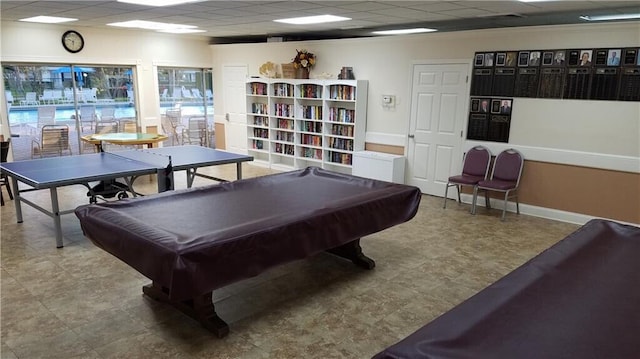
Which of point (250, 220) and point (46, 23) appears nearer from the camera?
point (250, 220)

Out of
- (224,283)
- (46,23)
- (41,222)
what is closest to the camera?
(224,283)

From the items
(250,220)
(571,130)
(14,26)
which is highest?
(14,26)

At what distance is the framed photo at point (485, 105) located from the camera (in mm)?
6211

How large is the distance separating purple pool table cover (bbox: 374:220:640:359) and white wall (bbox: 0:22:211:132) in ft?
26.3

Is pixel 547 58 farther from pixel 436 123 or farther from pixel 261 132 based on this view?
pixel 261 132

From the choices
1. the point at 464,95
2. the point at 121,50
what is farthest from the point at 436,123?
the point at 121,50

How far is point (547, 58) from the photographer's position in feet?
18.5

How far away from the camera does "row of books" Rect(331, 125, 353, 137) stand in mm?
7676

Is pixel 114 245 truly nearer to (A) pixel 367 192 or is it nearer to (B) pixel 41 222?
(A) pixel 367 192

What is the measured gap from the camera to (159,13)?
19.2 ft

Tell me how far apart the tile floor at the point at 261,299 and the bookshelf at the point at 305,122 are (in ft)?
9.36

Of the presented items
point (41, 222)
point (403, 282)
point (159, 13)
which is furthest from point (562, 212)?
point (41, 222)

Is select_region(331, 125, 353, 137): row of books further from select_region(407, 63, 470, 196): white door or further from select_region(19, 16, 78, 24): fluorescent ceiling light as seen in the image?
select_region(19, 16, 78, 24): fluorescent ceiling light

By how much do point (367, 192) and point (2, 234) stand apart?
405 centimetres
